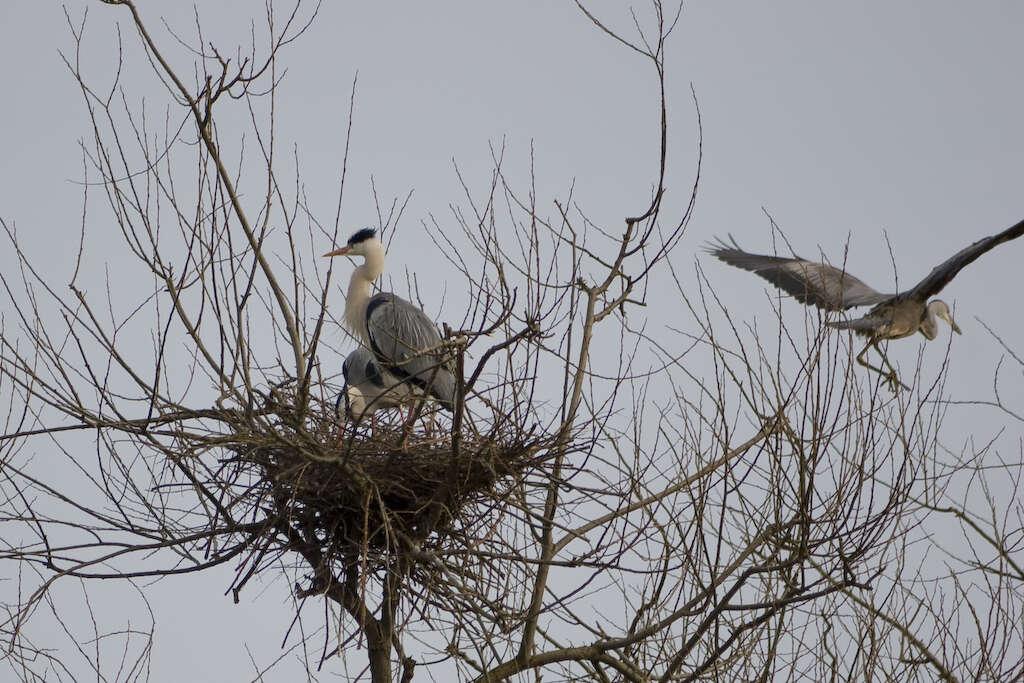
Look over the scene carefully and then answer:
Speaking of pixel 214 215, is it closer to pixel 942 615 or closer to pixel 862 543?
pixel 862 543

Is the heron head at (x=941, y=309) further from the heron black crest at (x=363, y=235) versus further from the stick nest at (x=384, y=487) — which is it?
the stick nest at (x=384, y=487)

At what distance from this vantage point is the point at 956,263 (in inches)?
216

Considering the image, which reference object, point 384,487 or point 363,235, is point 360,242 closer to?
point 363,235

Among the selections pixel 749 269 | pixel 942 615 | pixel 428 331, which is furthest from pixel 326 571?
pixel 749 269

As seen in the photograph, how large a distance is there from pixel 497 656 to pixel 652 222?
1534mm

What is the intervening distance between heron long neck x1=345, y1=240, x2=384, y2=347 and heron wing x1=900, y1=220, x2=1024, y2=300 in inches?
140

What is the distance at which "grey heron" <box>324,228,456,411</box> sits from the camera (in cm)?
662

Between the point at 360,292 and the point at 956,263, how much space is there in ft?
13.3

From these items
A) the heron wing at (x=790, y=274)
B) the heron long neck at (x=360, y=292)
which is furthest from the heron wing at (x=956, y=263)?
the heron long neck at (x=360, y=292)

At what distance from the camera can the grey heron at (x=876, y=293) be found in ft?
15.0

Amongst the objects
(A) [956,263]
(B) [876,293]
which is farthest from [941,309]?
(A) [956,263]

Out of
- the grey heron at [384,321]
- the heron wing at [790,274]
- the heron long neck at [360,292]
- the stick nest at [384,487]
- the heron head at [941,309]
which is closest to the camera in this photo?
the stick nest at [384,487]

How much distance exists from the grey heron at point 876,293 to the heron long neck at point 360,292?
2758mm

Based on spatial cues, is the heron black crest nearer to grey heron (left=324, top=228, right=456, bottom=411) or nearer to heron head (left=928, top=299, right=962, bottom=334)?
grey heron (left=324, top=228, right=456, bottom=411)
